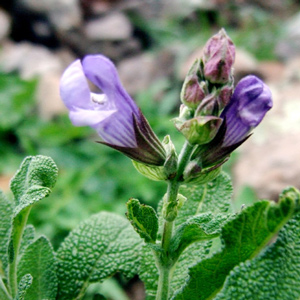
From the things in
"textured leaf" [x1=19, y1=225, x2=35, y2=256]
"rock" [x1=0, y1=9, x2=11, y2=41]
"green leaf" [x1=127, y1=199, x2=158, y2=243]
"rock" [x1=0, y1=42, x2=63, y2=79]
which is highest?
"rock" [x1=0, y1=9, x2=11, y2=41]

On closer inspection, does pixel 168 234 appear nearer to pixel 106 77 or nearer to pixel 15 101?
pixel 106 77

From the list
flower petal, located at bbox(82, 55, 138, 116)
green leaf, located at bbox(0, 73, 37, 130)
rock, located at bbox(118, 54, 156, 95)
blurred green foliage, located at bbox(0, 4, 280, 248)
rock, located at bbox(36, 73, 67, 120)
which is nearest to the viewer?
flower petal, located at bbox(82, 55, 138, 116)

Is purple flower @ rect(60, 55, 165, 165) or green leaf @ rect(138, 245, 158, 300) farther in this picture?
green leaf @ rect(138, 245, 158, 300)

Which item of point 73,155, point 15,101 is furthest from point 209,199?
point 15,101

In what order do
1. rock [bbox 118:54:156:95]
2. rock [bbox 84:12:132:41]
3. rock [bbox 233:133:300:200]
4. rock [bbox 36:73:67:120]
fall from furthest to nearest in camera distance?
rock [bbox 84:12:132:41]
rock [bbox 118:54:156:95]
rock [bbox 36:73:67:120]
rock [bbox 233:133:300:200]

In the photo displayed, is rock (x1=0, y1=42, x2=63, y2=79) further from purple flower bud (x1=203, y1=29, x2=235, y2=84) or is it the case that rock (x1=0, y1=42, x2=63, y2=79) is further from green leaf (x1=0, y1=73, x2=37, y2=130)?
purple flower bud (x1=203, y1=29, x2=235, y2=84)

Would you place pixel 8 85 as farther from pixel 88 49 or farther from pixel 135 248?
pixel 135 248

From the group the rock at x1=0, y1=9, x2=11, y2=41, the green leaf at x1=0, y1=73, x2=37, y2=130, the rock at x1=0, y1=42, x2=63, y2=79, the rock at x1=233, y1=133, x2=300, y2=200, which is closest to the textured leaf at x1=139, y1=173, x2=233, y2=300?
the rock at x1=233, y1=133, x2=300, y2=200

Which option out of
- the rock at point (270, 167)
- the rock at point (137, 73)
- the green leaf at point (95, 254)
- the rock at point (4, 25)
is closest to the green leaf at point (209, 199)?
the green leaf at point (95, 254)
